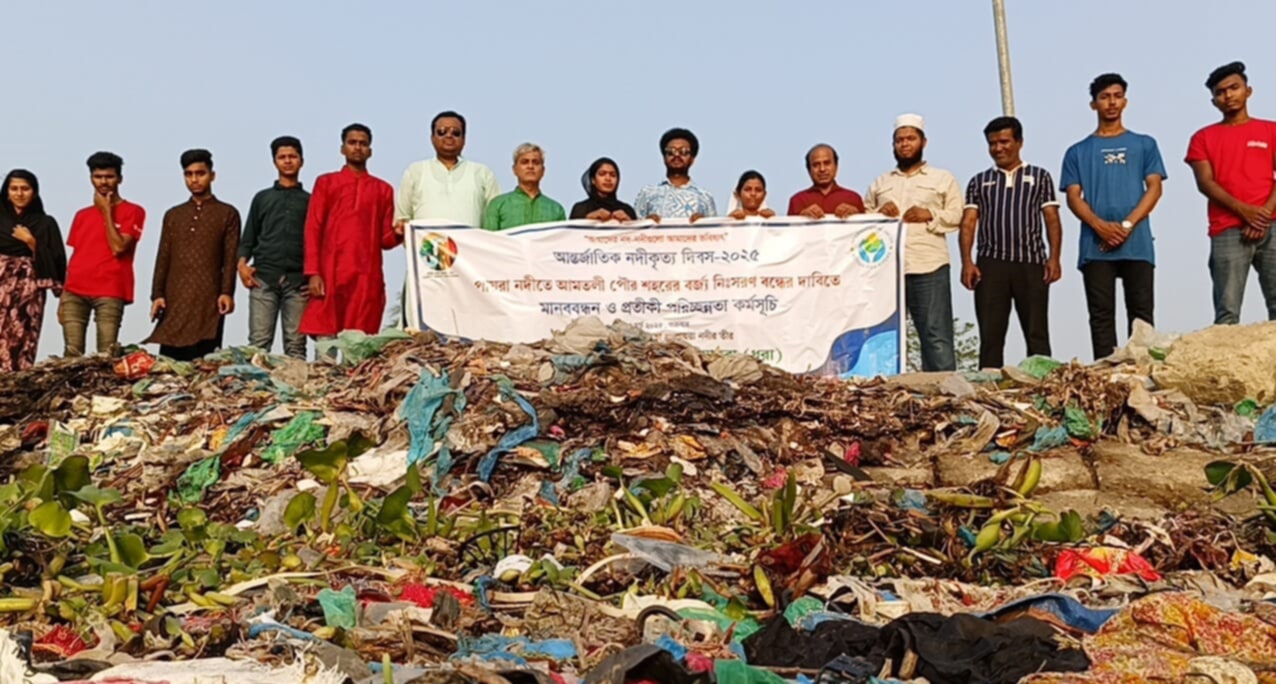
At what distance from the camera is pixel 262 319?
854 cm

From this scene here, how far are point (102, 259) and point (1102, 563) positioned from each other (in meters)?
7.40

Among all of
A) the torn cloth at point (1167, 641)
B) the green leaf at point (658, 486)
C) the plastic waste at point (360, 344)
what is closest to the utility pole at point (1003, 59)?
the plastic waste at point (360, 344)

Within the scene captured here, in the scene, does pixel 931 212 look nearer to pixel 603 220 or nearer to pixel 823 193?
pixel 823 193

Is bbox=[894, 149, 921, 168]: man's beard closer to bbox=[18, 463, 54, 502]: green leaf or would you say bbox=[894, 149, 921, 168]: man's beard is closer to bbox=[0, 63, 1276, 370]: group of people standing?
bbox=[0, 63, 1276, 370]: group of people standing

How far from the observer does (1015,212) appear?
7883 mm

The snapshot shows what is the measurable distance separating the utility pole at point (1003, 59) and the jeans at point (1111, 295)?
7.70 feet

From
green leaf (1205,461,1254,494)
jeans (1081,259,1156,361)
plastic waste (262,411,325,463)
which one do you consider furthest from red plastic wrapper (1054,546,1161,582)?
jeans (1081,259,1156,361)

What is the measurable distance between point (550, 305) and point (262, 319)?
212 cm

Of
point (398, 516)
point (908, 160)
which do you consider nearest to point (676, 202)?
point (908, 160)

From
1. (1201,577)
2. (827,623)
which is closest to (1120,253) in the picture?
(1201,577)

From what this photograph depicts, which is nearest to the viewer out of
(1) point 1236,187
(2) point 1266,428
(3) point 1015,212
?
(2) point 1266,428

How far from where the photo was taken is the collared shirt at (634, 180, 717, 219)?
8477 mm

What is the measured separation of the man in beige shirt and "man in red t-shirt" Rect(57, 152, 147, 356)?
5.52 metres

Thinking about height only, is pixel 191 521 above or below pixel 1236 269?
below
